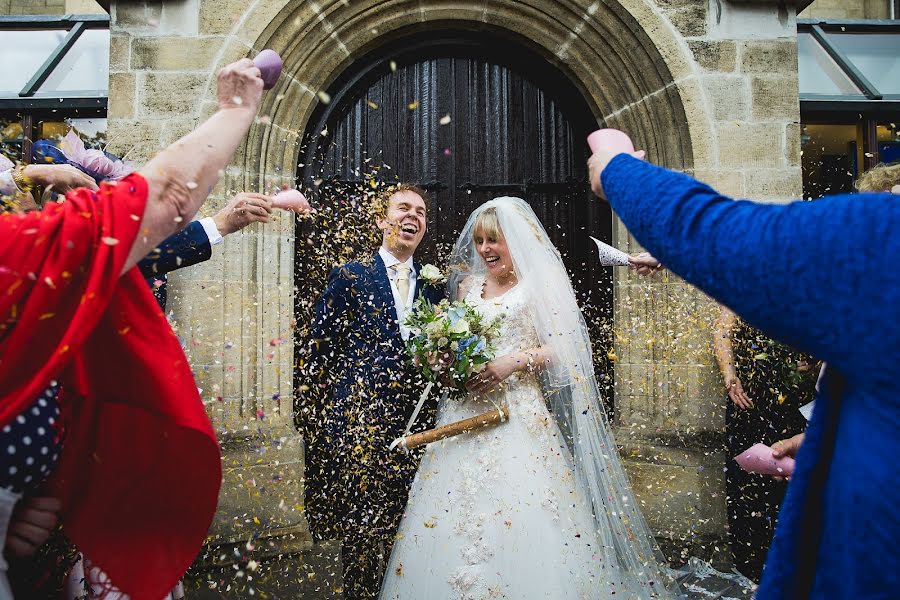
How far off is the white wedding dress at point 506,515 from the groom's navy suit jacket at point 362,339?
388 millimetres

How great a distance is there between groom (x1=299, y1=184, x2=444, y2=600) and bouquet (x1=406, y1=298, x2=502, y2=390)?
15.5 inches

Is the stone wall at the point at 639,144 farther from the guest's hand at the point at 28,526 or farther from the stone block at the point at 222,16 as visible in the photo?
the guest's hand at the point at 28,526

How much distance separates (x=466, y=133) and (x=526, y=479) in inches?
104

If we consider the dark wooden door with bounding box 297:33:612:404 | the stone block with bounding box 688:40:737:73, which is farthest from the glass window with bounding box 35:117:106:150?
the stone block with bounding box 688:40:737:73

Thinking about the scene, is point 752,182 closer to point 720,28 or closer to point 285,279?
point 720,28

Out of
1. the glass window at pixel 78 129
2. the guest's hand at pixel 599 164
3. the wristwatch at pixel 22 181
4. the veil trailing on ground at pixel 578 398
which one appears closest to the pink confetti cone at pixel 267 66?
the guest's hand at pixel 599 164

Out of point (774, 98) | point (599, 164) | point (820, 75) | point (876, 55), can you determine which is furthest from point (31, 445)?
point (876, 55)

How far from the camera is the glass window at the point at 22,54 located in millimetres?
5098

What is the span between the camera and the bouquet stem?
323 cm

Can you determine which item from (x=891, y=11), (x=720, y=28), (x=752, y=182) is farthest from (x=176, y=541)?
(x=891, y=11)

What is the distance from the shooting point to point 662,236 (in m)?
1.11

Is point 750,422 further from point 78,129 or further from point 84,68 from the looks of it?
point 84,68

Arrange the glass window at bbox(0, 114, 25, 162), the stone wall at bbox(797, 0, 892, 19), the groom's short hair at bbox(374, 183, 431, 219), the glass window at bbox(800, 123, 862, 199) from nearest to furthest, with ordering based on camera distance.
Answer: the groom's short hair at bbox(374, 183, 431, 219)
the glass window at bbox(800, 123, 862, 199)
the glass window at bbox(0, 114, 25, 162)
the stone wall at bbox(797, 0, 892, 19)

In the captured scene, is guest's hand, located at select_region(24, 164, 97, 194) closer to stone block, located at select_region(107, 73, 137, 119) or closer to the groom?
the groom
